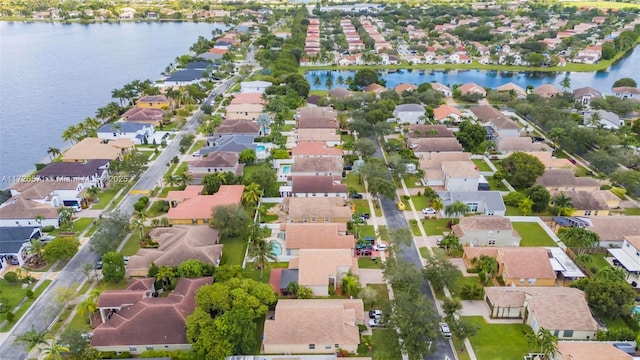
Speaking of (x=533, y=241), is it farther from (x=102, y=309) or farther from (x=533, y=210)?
(x=102, y=309)

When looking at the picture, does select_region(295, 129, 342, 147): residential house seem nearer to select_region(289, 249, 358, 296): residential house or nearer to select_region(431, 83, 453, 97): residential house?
select_region(289, 249, 358, 296): residential house

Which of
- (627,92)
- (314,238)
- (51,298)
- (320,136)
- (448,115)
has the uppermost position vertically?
(627,92)

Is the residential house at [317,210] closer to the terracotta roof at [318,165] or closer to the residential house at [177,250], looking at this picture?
the terracotta roof at [318,165]

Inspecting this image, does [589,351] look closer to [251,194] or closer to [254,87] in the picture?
[251,194]

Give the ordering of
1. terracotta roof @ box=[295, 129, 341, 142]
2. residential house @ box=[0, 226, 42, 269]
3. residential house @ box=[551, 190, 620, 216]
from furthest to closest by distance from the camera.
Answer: terracotta roof @ box=[295, 129, 341, 142], residential house @ box=[551, 190, 620, 216], residential house @ box=[0, 226, 42, 269]

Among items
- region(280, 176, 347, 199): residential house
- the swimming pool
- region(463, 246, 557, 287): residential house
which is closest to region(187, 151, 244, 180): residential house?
region(280, 176, 347, 199): residential house

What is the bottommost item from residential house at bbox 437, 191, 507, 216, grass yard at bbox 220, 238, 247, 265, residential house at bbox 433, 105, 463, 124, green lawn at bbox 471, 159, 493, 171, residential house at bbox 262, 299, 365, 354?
grass yard at bbox 220, 238, 247, 265

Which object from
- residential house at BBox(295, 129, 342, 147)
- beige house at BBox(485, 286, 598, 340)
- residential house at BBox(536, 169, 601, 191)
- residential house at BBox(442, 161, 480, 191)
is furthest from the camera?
residential house at BBox(295, 129, 342, 147)

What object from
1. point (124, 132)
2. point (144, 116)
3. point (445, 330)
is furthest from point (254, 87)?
point (445, 330)
